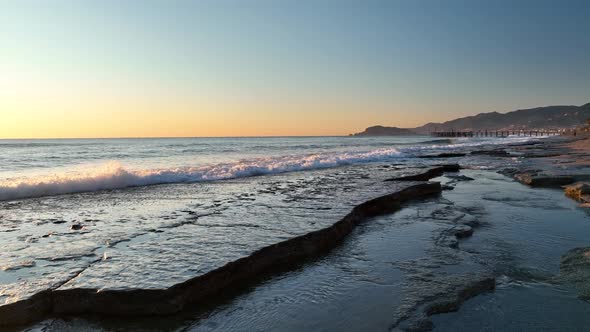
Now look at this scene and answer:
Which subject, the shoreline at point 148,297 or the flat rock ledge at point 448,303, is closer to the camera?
the flat rock ledge at point 448,303

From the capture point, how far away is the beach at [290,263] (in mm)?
4285

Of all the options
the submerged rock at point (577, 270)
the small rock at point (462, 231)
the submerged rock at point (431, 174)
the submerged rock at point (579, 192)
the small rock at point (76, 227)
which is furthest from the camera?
the submerged rock at point (431, 174)

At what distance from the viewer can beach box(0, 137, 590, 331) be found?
429cm

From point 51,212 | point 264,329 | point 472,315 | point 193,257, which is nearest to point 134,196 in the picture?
point 51,212

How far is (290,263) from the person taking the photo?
20.1ft

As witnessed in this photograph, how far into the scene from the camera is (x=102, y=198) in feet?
41.7

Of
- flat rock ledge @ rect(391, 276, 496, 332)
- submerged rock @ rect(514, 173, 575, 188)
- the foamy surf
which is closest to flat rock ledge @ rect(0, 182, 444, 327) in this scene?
flat rock ledge @ rect(391, 276, 496, 332)

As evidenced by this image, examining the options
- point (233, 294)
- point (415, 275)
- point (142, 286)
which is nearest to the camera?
point (142, 286)

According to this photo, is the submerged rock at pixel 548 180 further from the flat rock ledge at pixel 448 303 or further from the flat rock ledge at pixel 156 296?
the flat rock ledge at pixel 156 296

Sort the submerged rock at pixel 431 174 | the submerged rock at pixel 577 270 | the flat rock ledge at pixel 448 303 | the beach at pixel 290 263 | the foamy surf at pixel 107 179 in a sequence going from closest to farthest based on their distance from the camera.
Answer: the flat rock ledge at pixel 448 303 → the beach at pixel 290 263 → the submerged rock at pixel 577 270 → the foamy surf at pixel 107 179 → the submerged rock at pixel 431 174

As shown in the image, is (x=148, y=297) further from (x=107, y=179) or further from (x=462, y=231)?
(x=107, y=179)

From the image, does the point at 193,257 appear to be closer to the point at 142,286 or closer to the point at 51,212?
the point at 142,286

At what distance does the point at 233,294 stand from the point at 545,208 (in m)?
8.89

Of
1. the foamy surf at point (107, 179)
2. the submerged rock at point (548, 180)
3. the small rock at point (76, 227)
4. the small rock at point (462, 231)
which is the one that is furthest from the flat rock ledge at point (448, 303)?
the foamy surf at point (107, 179)
